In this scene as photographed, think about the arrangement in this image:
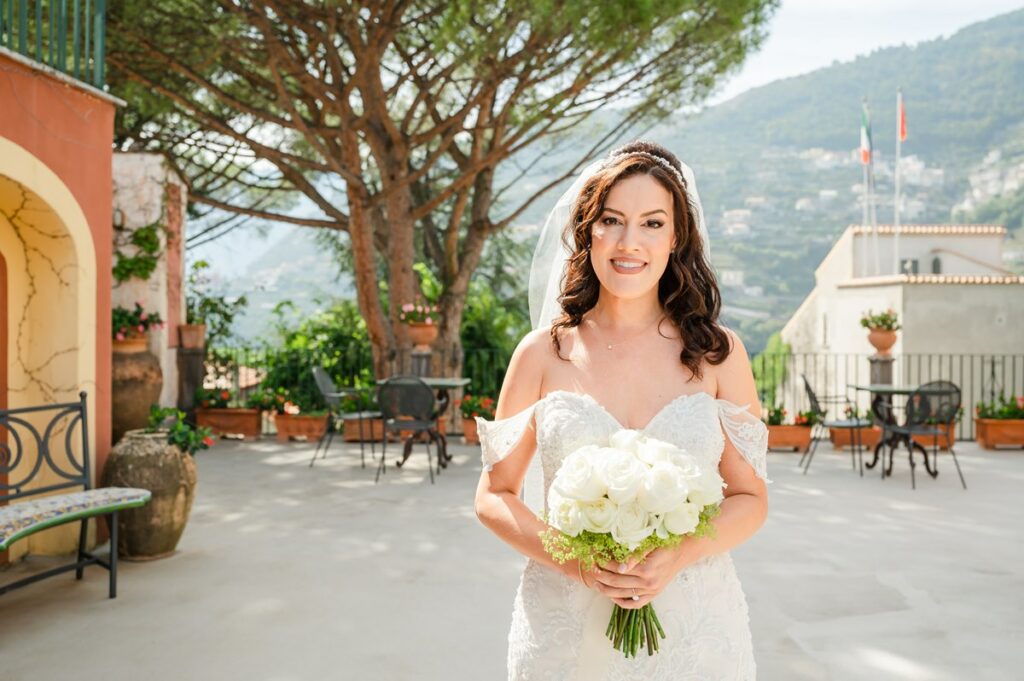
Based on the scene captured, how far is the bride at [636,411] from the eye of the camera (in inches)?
69.3

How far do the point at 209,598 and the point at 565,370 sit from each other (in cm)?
315

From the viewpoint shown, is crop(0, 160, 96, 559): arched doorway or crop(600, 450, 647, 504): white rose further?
crop(0, 160, 96, 559): arched doorway

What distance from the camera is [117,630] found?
383 centimetres

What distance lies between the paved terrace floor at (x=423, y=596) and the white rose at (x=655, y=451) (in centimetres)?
211

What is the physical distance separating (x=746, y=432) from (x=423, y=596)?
116 inches

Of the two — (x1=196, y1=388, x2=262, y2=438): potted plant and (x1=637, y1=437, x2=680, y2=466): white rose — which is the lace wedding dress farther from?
(x1=196, y1=388, x2=262, y2=438): potted plant

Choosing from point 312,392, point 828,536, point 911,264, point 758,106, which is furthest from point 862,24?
point 828,536

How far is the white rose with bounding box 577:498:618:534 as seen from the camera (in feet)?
4.89

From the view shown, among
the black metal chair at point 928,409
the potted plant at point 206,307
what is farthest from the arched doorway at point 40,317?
the black metal chair at point 928,409

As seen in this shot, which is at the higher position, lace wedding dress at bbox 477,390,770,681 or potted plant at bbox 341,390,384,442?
lace wedding dress at bbox 477,390,770,681

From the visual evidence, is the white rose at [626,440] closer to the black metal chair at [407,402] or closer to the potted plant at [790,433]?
the black metal chair at [407,402]

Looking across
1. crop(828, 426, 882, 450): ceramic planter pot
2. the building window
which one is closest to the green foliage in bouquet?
crop(828, 426, 882, 450): ceramic planter pot

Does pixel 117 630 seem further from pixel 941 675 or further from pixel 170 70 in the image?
pixel 170 70

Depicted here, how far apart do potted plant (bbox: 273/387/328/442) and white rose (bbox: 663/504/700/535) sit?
8.99m
